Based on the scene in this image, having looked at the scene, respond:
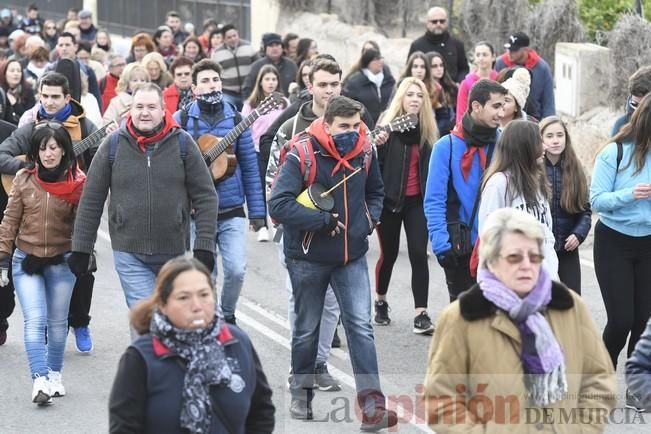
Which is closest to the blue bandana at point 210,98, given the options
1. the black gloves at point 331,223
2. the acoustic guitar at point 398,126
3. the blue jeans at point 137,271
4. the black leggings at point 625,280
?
the acoustic guitar at point 398,126

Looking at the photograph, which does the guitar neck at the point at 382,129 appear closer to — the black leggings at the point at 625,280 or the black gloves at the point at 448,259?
the black gloves at the point at 448,259

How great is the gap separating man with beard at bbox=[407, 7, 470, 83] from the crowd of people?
14.3 ft

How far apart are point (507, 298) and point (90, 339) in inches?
219

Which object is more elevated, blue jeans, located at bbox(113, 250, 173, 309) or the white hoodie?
the white hoodie

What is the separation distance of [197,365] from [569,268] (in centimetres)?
432

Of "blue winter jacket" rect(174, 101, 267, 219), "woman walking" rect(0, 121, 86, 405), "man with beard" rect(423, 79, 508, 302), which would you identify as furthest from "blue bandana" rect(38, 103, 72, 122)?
"man with beard" rect(423, 79, 508, 302)

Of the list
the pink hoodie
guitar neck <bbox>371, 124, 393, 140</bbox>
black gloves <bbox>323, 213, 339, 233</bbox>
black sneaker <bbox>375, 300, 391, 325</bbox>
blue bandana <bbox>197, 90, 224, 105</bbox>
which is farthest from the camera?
the pink hoodie

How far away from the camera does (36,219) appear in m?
8.96

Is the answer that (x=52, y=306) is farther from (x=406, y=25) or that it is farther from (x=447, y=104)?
(x=406, y=25)

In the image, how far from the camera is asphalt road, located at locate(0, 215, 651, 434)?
28.0 feet

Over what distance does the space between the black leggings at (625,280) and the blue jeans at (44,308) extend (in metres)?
3.27

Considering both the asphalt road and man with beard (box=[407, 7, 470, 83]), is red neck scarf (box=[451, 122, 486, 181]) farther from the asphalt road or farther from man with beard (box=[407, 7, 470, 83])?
man with beard (box=[407, 7, 470, 83])

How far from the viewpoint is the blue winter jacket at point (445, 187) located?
8844mm

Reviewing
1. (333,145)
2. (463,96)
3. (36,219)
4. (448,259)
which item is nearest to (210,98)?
(36,219)
